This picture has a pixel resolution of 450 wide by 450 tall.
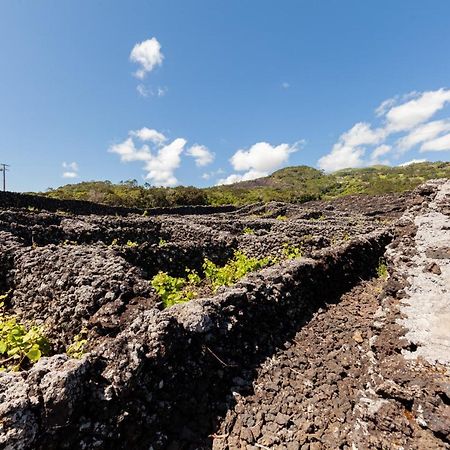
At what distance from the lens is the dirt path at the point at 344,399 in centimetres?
356

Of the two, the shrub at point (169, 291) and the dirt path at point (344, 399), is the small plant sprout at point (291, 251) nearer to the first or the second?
the shrub at point (169, 291)

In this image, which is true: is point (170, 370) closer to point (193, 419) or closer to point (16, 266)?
point (193, 419)

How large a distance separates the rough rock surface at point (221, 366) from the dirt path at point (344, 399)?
2cm

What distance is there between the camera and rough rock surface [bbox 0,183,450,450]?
346cm

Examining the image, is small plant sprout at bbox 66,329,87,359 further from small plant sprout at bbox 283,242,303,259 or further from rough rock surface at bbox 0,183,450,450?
small plant sprout at bbox 283,242,303,259

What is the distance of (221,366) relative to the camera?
493 centimetres

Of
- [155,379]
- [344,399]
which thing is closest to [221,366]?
[155,379]

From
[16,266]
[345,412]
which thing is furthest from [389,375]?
[16,266]

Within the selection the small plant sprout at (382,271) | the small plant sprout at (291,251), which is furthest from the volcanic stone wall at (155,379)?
the small plant sprout at (291,251)

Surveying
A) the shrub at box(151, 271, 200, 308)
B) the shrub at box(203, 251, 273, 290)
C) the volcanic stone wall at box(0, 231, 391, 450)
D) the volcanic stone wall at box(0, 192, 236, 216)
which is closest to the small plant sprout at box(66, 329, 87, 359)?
the volcanic stone wall at box(0, 231, 391, 450)

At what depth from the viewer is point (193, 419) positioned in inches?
167

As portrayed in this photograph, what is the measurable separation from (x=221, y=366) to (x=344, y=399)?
1752 millimetres

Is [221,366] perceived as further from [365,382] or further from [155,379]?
[365,382]

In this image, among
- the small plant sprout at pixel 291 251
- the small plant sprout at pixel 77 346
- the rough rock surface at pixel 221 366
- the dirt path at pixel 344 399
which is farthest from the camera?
the small plant sprout at pixel 291 251
